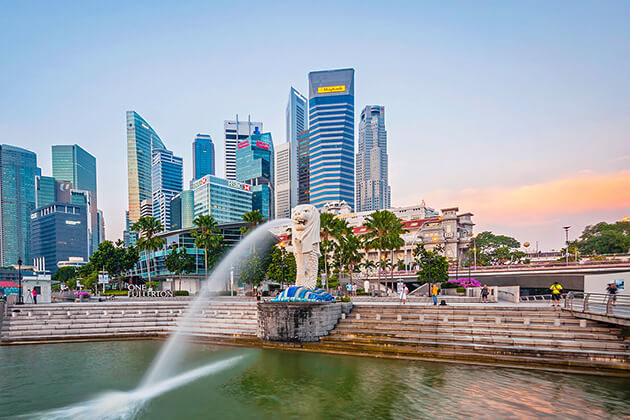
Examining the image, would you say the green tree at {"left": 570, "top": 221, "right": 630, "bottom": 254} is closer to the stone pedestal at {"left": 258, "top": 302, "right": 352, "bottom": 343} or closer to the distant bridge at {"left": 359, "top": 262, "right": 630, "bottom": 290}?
the distant bridge at {"left": 359, "top": 262, "right": 630, "bottom": 290}

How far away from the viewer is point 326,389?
1407cm

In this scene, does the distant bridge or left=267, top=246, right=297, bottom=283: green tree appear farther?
left=267, top=246, right=297, bottom=283: green tree

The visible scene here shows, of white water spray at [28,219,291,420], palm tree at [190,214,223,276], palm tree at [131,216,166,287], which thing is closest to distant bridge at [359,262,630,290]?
palm tree at [190,214,223,276]

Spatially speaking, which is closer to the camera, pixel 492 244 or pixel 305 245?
pixel 305 245

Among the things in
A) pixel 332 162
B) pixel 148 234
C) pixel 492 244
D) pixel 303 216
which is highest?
pixel 332 162

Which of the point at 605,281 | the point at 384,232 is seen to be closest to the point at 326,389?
the point at 605,281

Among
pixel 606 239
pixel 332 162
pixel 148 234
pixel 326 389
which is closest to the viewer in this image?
pixel 326 389

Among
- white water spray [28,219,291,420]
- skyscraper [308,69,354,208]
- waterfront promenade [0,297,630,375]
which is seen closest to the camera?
white water spray [28,219,291,420]

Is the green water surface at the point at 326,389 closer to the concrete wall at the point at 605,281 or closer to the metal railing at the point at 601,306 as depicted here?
the metal railing at the point at 601,306

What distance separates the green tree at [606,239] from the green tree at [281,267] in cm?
7212

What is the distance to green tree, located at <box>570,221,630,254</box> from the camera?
77.4 m

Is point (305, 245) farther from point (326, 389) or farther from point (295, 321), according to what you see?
point (326, 389)

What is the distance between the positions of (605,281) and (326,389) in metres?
20.5

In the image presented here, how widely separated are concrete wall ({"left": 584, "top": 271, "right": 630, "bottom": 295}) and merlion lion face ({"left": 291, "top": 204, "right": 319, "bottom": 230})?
741 inches
